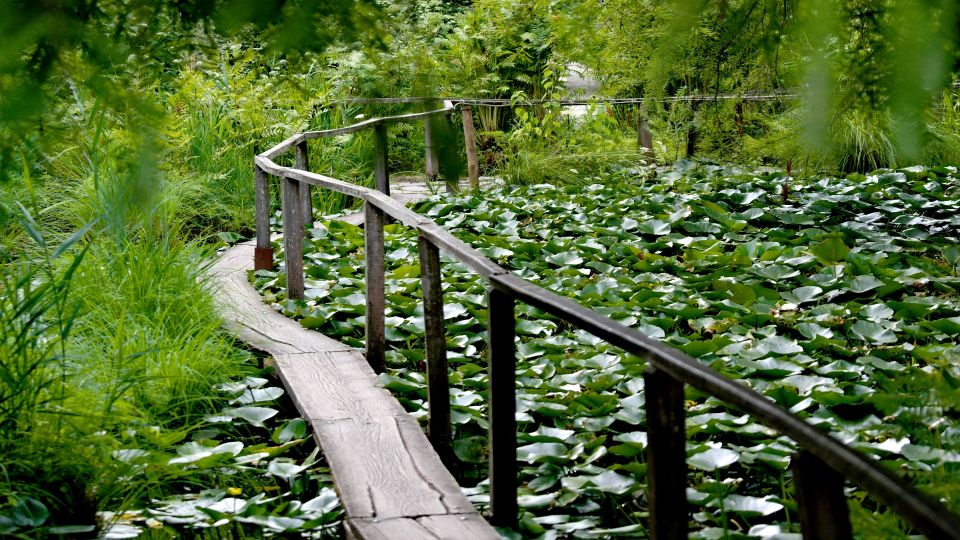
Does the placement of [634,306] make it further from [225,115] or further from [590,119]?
[590,119]

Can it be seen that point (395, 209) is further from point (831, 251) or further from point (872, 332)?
point (831, 251)

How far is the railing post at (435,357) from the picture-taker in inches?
129

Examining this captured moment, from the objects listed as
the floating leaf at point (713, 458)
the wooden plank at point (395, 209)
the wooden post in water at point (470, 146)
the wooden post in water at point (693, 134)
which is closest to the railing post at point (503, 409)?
the floating leaf at point (713, 458)

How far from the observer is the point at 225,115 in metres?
8.09

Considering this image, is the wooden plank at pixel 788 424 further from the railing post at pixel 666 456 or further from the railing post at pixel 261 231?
the railing post at pixel 261 231

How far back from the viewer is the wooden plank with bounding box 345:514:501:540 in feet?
8.18

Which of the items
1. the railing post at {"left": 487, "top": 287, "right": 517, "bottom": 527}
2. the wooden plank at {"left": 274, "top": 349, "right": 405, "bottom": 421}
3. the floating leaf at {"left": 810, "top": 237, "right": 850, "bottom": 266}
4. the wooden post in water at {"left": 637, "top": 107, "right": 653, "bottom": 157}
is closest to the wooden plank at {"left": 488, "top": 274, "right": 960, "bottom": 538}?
the railing post at {"left": 487, "top": 287, "right": 517, "bottom": 527}

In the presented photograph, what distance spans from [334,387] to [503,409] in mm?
1310

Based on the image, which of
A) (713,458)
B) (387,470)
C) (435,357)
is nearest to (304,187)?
(435,357)

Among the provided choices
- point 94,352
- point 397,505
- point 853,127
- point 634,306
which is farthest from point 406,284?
point 853,127

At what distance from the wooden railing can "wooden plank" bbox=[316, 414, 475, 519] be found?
0.46 ft

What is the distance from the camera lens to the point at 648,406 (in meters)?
1.90

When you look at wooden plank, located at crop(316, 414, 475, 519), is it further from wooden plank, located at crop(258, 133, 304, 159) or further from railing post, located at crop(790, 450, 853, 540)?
wooden plank, located at crop(258, 133, 304, 159)

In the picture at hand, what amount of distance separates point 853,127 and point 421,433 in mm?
6219
